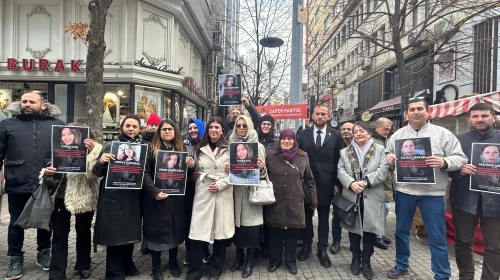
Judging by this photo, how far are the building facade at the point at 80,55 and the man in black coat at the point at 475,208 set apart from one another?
10.8m

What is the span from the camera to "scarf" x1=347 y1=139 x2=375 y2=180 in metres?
4.19

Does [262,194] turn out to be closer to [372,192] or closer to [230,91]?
[372,192]

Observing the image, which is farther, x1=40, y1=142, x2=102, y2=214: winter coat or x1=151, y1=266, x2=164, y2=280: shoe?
x1=151, y1=266, x2=164, y2=280: shoe

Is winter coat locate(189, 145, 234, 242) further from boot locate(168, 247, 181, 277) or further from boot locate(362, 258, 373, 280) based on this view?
boot locate(362, 258, 373, 280)

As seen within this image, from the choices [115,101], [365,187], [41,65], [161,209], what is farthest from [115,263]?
[41,65]

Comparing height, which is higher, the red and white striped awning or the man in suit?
the red and white striped awning

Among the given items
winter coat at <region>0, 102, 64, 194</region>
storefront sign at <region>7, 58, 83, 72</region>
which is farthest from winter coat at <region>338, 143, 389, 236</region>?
storefront sign at <region>7, 58, 83, 72</region>

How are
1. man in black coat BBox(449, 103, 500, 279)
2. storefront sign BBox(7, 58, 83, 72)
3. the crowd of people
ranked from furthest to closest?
storefront sign BBox(7, 58, 83, 72) → the crowd of people → man in black coat BBox(449, 103, 500, 279)

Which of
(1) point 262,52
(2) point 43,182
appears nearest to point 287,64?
(1) point 262,52

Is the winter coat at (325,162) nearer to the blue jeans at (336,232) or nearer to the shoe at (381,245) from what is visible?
the blue jeans at (336,232)

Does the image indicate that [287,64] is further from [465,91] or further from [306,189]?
[306,189]

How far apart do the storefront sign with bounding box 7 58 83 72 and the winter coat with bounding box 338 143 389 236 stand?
11.0 metres

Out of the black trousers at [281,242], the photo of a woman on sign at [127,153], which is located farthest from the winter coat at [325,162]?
the photo of a woman on sign at [127,153]

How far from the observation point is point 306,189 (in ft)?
13.9
